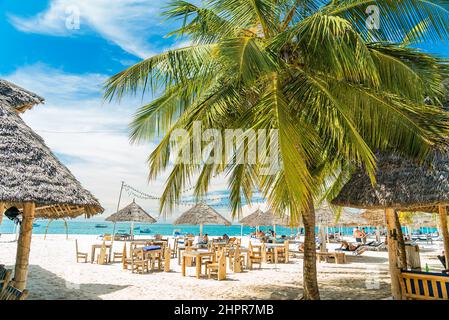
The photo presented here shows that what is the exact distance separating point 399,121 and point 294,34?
2076 millimetres

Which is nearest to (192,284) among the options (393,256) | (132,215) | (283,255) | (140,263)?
(140,263)

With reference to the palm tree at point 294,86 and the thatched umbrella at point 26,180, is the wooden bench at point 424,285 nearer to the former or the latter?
the palm tree at point 294,86

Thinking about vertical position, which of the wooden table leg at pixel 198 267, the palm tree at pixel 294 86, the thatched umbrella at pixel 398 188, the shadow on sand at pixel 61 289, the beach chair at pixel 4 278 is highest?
the palm tree at pixel 294 86

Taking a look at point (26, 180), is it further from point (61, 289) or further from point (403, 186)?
point (403, 186)

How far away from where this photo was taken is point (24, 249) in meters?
5.46

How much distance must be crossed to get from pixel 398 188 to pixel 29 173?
20.4ft

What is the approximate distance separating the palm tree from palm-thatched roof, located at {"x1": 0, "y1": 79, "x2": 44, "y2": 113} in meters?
2.39

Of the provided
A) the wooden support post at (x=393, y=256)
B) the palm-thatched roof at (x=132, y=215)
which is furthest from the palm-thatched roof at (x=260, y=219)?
the wooden support post at (x=393, y=256)

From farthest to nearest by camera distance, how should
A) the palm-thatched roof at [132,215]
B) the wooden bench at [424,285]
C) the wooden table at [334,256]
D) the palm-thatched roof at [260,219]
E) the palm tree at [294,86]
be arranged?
the palm-thatched roof at [260,219] < the palm-thatched roof at [132,215] < the wooden table at [334,256] < the wooden bench at [424,285] < the palm tree at [294,86]

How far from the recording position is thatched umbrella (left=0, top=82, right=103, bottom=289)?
16.6 feet

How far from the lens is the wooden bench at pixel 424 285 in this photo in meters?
4.58

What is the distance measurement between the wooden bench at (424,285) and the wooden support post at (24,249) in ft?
20.0

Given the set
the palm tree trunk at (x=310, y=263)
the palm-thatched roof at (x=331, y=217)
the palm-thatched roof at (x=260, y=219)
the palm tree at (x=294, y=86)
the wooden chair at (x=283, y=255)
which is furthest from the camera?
the palm-thatched roof at (x=260, y=219)

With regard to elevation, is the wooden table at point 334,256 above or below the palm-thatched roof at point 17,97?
below
